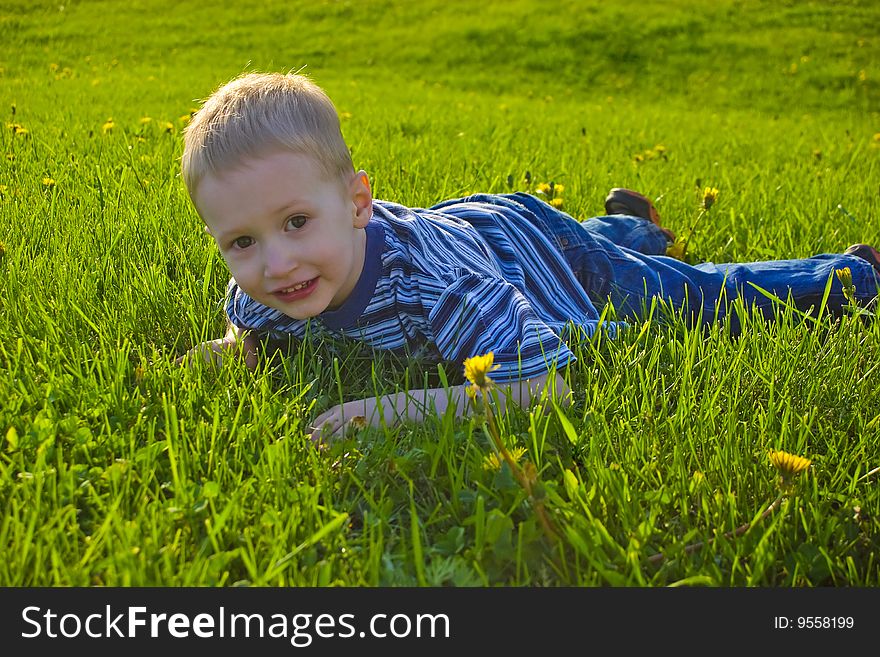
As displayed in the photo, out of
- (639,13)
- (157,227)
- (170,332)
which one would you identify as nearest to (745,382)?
(170,332)

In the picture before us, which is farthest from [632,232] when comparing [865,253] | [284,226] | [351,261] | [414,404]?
[284,226]

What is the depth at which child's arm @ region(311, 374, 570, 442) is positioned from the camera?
1.91 meters

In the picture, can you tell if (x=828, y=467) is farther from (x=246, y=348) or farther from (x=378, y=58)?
(x=378, y=58)

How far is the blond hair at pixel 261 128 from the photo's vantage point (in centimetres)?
195

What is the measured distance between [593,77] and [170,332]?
1085 cm

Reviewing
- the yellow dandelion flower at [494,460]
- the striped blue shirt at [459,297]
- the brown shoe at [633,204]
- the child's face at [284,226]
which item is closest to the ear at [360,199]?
the child's face at [284,226]

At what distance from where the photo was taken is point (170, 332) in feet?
8.15

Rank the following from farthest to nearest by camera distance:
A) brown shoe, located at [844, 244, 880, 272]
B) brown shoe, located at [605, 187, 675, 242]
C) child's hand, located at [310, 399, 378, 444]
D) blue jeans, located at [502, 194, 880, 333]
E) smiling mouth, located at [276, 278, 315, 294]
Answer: brown shoe, located at [605, 187, 675, 242], brown shoe, located at [844, 244, 880, 272], blue jeans, located at [502, 194, 880, 333], smiling mouth, located at [276, 278, 315, 294], child's hand, located at [310, 399, 378, 444]

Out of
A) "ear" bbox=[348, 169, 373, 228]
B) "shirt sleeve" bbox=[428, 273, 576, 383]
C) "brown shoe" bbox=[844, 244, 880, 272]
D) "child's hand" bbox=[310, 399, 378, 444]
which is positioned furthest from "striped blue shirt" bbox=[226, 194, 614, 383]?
"brown shoe" bbox=[844, 244, 880, 272]

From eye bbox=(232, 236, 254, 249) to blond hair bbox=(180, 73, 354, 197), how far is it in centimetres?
17

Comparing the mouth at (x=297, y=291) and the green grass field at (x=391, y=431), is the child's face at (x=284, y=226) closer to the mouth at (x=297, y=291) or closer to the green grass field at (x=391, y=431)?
the mouth at (x=297, y=291)

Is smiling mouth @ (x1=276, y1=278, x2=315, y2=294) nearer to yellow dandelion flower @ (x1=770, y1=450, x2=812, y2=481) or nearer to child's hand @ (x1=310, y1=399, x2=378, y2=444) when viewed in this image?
child's hand @ (x1=310, y1=399, x2=378, y2=444)

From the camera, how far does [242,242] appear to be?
2.04 meters

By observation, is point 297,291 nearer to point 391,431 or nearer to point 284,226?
point 284,226
